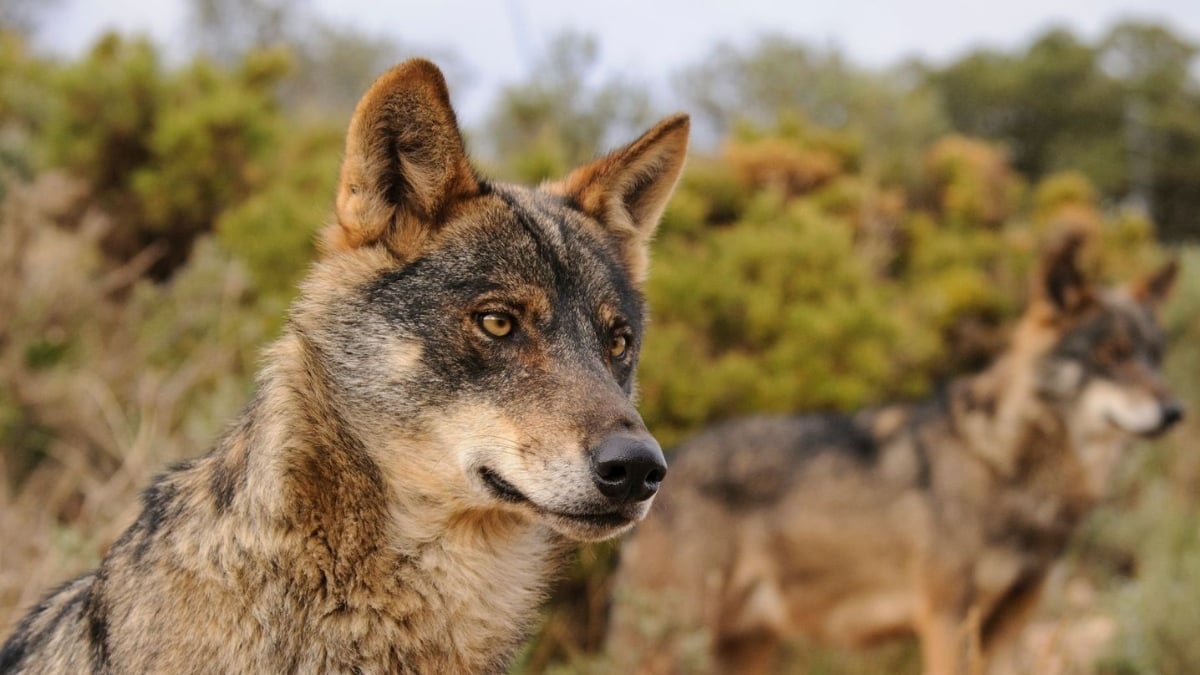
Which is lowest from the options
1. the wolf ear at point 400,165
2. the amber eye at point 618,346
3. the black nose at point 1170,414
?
the black nose at point 1170,414

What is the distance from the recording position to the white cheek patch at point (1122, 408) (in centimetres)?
679

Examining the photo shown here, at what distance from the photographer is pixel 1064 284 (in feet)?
23.3

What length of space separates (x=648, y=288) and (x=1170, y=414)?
3794mm

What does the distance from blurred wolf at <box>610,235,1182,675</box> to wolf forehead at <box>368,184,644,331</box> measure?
3421 millimetres

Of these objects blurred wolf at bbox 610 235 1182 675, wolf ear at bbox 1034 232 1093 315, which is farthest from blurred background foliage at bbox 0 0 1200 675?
blurred wolf at bbox 610 235 1182 675

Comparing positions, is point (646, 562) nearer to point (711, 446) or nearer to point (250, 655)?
point (711, 446)

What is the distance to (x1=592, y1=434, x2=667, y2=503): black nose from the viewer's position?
2590 millimetres

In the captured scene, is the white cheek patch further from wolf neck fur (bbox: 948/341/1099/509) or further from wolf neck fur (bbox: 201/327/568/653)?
wolf neck fur (bbox: 201/327/568/653)

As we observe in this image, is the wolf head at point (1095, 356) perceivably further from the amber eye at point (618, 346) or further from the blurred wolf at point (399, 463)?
the blurred wolf at point (399, 463)

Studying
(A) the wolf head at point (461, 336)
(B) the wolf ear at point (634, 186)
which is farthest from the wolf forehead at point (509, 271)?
(B) the wolf ear at point (634, 186)

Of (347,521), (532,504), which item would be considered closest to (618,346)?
(532,504)

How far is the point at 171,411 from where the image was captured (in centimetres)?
650

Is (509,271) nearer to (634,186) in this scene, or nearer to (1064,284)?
(634,186)

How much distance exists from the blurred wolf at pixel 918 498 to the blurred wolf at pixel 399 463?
352 cm
